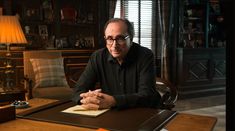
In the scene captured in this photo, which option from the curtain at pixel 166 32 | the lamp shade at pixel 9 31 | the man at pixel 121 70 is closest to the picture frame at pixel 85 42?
the curtain at pixel 166 32

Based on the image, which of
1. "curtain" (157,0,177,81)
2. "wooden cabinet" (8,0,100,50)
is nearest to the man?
"wooden cabinet" (8,0,100,50)

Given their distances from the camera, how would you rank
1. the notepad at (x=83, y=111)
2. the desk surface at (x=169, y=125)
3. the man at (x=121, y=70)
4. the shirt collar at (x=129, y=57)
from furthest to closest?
the shirt collar at (x=129, y=57) < the man at (x=121, y=70) < the notepad at (x=83, y=111) < the desk surface at (x=169, y=125)

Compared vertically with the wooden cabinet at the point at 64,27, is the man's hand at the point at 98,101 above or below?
below

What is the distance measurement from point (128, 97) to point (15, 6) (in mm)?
3376

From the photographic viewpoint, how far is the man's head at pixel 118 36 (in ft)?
5.60

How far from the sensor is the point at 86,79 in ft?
6.04

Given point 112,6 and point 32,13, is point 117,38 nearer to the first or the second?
point 32,13

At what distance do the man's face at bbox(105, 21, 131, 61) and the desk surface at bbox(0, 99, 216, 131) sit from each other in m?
0.55

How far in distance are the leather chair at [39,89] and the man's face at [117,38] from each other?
1.97 metres

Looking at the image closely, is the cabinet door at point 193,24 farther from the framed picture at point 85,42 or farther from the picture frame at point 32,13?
the picture frame at point 32,13

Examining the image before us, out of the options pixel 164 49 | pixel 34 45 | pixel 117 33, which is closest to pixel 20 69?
pixel 34 45

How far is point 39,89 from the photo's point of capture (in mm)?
3650

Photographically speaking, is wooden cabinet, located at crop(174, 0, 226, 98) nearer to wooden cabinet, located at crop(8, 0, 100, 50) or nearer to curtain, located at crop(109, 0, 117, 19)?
curtain, located at crop(109, 0, 117, 19)

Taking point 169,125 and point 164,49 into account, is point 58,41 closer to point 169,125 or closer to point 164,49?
point 164,49
